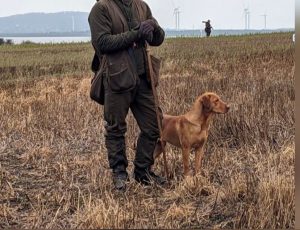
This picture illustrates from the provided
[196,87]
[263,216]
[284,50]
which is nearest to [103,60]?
[263,216]

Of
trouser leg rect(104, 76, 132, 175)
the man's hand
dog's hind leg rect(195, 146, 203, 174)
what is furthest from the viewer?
dog's hind leg rect(195, 146, 203, 174)

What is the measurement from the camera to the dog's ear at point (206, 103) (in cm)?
543

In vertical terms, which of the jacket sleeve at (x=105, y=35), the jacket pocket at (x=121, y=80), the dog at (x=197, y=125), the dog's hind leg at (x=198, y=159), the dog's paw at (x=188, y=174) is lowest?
the dog's paw at (x=188, y=174)

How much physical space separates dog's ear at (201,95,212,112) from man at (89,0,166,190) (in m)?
0.52

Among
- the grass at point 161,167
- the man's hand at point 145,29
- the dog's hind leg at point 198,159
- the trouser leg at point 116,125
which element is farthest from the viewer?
the dog's hind leg at point 198,159

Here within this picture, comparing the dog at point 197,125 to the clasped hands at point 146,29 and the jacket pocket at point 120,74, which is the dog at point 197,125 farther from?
the clasped hands at point 146,29

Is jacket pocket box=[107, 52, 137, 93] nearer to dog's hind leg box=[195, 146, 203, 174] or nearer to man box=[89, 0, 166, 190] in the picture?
man box=[89, 0, 166, 190]

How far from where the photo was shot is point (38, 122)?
28.4 feet

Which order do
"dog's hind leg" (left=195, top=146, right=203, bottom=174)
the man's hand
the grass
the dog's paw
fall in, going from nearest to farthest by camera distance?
the grass → the man's hand → the dog's paw → "dog's hind leg" (left=195, top=146, right=203, bottom=174)

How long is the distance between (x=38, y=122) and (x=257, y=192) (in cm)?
504

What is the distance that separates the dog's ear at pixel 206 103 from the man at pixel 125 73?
52 centimetres

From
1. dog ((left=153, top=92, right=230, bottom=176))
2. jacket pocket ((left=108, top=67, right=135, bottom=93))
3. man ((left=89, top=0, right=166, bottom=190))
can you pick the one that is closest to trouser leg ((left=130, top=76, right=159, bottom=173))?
man ((left=89, top=0, right=166, bottom=190))

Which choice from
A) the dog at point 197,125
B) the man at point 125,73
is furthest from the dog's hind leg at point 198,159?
the man at point 125,73

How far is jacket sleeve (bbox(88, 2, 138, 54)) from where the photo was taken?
4.98 metres
